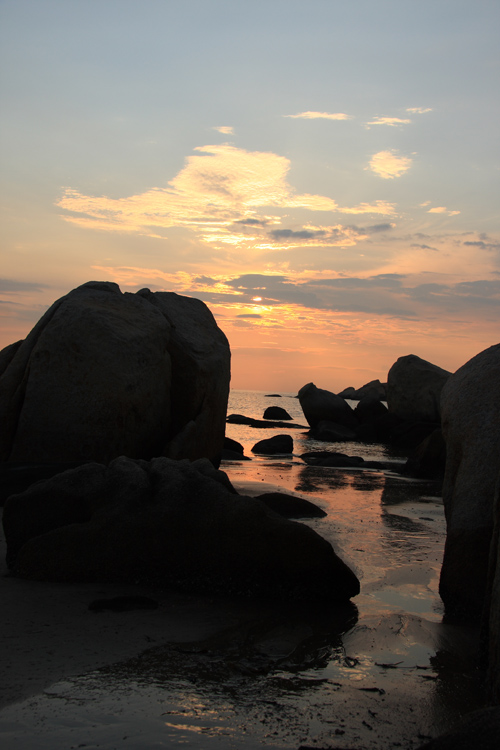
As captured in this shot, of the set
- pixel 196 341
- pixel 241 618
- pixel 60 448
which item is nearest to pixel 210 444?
pixel 196 341

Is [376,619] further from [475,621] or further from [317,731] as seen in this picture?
[317,731]

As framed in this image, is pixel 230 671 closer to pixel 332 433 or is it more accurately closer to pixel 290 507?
pixel 290 507

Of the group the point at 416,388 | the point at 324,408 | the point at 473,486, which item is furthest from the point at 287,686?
→ the point at 324,408

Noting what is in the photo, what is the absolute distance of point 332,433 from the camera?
26484 mm

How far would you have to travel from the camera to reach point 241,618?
4.31m

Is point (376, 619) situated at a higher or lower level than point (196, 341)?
lower

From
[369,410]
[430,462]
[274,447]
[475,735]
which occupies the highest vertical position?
[369,410]

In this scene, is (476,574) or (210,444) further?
(210,444)

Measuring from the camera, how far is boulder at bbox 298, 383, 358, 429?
30.1m

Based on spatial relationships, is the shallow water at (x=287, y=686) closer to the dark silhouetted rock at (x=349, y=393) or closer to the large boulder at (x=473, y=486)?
the large boulder at (x=473, y=486)

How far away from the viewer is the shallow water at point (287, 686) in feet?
8.80

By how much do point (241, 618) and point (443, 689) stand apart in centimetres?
143

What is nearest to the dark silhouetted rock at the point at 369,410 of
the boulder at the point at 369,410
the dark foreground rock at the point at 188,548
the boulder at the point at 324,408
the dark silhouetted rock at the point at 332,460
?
the boulder at the point at 369,410

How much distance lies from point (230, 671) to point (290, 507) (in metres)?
4.59
